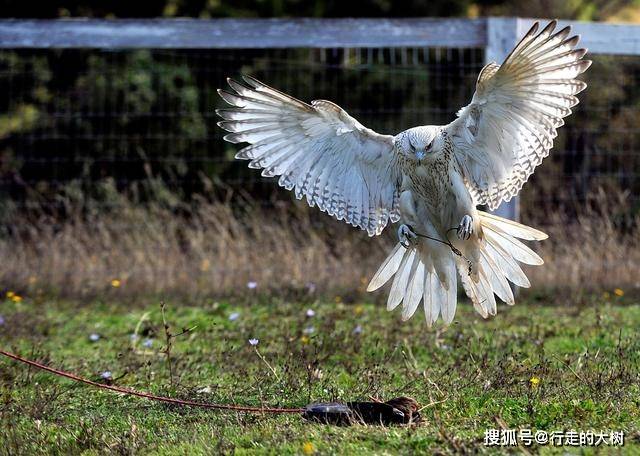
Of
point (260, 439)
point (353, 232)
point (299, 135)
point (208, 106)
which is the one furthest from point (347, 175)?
point (208, 106)

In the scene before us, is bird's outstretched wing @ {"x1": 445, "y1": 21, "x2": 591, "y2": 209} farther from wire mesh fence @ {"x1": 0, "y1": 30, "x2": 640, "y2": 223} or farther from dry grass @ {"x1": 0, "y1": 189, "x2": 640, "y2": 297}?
wire mesh fence @ {"x1": 0, "y1": 30, "x2": 640, "y2": 223}

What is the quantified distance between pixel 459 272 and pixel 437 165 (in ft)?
2.29

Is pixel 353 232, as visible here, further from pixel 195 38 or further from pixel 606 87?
pixel 606 87

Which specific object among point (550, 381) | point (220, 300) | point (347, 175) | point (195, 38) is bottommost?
point (220, 300)

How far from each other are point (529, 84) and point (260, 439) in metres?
2.52

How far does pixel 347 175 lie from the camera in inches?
251

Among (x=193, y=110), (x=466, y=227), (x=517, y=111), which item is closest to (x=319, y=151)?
(x=466, y=227)

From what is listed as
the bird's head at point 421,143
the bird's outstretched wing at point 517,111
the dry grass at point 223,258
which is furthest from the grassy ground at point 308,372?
the bird's head at point 421,143

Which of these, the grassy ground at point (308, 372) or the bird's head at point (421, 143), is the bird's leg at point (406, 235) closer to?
the bird's head at point (421, 143)

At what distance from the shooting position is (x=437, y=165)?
583cm

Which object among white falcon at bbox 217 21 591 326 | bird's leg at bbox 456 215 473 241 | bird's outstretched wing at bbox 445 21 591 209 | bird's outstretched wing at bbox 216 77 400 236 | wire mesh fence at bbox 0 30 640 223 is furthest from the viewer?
wire mesh fence at bbox 0 30 640 223

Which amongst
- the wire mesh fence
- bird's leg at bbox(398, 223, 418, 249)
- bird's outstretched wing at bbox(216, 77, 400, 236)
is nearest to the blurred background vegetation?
the wire mesh fence

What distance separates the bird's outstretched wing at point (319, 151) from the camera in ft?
19.9

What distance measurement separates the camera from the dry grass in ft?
28.3
